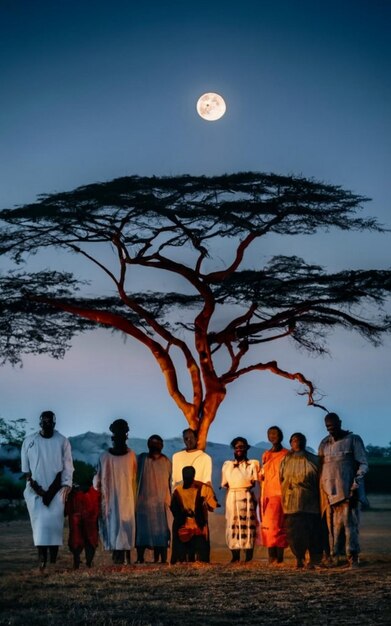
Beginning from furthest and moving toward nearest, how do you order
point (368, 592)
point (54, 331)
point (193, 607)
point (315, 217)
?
point (54, 331) < point (315, 217) < point (368, 592) < point (193, 607)

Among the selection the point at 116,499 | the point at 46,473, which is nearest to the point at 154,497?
the point at 116,499

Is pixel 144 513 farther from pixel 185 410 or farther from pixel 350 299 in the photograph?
pixel 350 299

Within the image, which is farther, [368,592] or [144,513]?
[144,513]

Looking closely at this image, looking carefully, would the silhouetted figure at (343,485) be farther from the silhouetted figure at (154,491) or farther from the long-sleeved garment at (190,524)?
the silhouetted figure at (154,491)

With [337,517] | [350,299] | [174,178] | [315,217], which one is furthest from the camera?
[350,299]

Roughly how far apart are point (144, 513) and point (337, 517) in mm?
2546

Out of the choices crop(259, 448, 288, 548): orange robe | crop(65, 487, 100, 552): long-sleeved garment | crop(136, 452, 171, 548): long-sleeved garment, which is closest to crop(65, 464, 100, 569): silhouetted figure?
crop(65, 487, 100, 552): long-sleeved garment

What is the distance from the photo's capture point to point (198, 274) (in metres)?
17.1

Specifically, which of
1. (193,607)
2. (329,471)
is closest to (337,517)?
(329,471)

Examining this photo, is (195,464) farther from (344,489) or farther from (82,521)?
(344,489)

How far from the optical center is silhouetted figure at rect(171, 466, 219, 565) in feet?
42.4

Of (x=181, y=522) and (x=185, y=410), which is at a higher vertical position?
(x=185, y=410)

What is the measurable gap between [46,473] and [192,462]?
2.05m

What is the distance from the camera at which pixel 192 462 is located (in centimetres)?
1352
